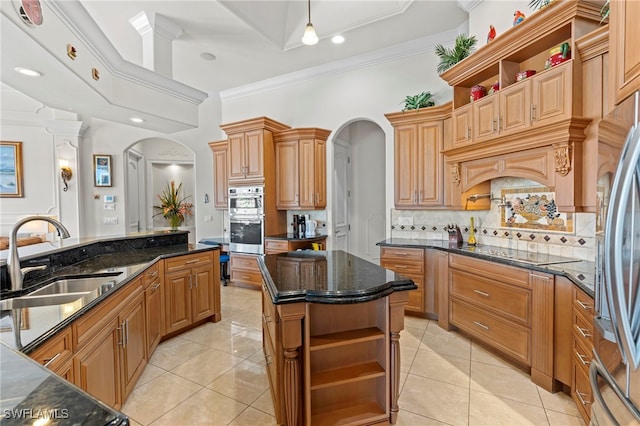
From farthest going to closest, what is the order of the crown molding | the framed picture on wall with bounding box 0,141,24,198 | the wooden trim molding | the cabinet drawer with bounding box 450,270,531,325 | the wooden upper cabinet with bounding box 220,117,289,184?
the framed picture on wall with bounding box 0,141,24,198, the wooden upper cabinet with bounding box 220,117,289,184, the crown molding, the cabinet drawer with bounding box 450,270,531,325, the wooden trim molding

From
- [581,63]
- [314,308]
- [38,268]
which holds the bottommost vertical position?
[314,308]

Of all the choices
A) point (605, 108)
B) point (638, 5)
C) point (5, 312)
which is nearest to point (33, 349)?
point (5, 312)

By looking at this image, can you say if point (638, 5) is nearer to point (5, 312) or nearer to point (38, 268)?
point (5, 312)

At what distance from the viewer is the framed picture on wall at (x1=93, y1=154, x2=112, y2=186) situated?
5.91 m

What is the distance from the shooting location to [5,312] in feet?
4.88

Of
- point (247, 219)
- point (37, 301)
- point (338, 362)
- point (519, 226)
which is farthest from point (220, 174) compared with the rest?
point (519, 226)

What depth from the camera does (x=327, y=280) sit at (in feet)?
5.98

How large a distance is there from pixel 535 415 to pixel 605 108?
6.95 feet

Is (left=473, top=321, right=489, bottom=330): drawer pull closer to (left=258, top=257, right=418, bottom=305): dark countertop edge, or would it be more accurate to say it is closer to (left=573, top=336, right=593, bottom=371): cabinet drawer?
(left=573, top=336, right=593, bottom=371): cabinet drawer

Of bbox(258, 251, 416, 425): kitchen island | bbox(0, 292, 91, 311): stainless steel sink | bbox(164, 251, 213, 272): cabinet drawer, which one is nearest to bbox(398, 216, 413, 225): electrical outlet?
bbox(258, 251, 416, 425): kitchen island

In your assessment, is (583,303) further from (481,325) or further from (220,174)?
(220,174)

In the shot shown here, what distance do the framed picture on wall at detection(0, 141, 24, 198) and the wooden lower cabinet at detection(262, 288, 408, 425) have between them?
669 centimetres

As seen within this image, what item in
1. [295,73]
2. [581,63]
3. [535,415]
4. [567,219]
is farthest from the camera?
[295,73]

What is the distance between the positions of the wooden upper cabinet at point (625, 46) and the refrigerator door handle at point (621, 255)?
38cm
